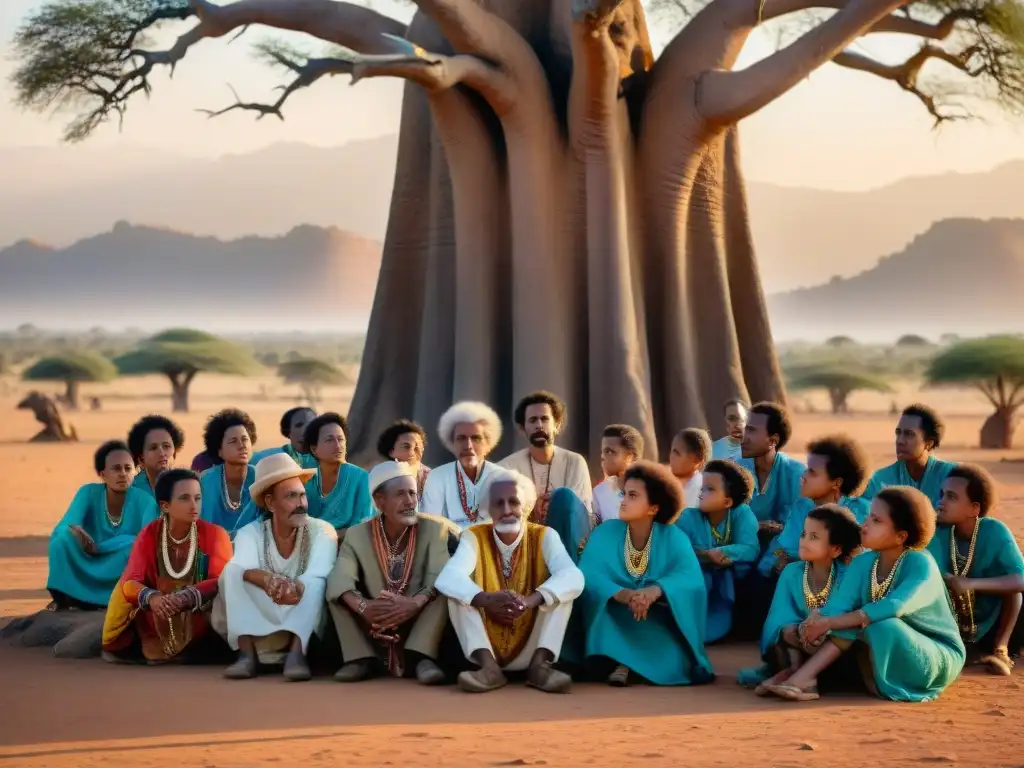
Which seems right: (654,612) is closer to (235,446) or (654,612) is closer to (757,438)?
(757,438)

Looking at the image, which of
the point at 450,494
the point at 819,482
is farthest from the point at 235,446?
the point at 819,482

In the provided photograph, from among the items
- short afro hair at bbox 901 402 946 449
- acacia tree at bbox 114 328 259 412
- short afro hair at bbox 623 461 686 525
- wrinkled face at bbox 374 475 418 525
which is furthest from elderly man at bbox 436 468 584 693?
acacia tree at bbox 114 328 259 412

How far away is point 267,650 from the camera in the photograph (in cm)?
733

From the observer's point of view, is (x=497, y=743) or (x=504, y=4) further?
(x=504, y=4)

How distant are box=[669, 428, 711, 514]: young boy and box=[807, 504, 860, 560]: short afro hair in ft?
5.78

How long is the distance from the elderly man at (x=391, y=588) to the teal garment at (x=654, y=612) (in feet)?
2.33

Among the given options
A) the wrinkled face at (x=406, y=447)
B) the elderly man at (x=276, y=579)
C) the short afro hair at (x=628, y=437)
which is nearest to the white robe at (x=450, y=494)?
the wrinkled face at (x=406, y=447)

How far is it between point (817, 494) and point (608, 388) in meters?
5.13

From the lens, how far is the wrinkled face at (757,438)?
28.5 ft

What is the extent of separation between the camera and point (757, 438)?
870cm

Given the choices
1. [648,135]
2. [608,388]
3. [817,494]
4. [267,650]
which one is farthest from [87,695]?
[648,135]

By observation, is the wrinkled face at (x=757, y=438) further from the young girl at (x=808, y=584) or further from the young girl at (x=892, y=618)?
the young girl at (x=892, y=618)

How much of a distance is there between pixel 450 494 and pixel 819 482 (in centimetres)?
194

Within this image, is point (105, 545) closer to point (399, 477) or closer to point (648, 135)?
point (399, 477)
